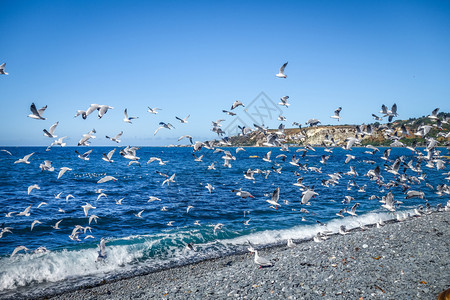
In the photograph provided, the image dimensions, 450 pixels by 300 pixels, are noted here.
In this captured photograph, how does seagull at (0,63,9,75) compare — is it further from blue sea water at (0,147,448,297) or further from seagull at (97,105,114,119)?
blue sea water at (0,147,448,297)

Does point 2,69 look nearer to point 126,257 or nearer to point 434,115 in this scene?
point 126,257

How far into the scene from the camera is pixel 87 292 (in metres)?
9.88

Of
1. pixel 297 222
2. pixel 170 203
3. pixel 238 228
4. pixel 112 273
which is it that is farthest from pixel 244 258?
pixel 170 203

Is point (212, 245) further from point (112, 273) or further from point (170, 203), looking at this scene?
point (170, 203)

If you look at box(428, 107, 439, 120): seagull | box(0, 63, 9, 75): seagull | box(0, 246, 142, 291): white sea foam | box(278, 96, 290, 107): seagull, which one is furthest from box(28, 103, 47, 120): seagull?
box(428, 107, 439, 120): seagull

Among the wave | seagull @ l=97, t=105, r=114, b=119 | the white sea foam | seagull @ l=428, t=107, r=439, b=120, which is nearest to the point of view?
the white sea foam

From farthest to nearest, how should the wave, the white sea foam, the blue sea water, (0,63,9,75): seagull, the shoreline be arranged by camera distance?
the blue sea water
the wave
the white sea foam
(0,63,9,75): seagull
the shoreline

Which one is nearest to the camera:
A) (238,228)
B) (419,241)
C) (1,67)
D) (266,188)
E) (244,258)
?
(1,67)

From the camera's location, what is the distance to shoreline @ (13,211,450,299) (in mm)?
7520

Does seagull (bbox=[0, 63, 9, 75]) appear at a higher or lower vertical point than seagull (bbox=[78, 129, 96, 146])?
higher

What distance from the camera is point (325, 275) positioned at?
8.57 metres

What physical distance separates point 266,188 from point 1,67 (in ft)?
87.2

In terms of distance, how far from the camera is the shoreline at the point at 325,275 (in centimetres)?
752

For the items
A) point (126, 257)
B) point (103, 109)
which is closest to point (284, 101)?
point (103, 109)
